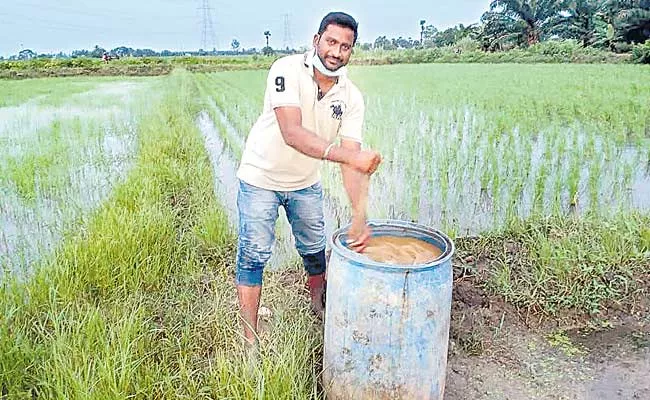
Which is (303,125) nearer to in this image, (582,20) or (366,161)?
(366,161)

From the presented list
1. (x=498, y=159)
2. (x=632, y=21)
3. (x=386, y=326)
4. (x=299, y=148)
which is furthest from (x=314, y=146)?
(x=632, y=21)

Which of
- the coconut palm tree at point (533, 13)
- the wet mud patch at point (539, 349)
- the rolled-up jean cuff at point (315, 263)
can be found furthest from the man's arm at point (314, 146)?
the coconut palm tree at point (533, 13)

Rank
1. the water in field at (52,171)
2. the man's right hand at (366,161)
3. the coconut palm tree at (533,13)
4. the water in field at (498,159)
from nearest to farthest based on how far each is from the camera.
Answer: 1. the man's right hand at (366,161)
2. the water in field at (52,171)
3. the water in field at (498,159)
4. the coconut palm tree at (533,13)

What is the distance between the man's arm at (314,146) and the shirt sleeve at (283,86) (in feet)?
0.08

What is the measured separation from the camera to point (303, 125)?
203cm

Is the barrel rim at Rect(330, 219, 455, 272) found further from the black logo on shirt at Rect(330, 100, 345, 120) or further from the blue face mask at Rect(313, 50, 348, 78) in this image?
the blue face mask at Rect(313, 50, 348, 78)

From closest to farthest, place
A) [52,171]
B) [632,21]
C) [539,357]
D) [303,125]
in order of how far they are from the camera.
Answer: [303,125]
[539,357]
[52,171]
[632,21]

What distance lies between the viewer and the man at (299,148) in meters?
1.85

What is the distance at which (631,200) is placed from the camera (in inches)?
163

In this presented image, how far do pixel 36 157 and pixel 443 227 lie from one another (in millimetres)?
3925

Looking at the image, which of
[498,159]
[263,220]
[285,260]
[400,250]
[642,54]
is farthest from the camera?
[642,54]

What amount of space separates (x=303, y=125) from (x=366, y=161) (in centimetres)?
49

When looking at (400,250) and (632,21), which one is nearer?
(400,250)

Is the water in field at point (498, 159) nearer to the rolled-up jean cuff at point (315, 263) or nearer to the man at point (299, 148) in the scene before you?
the rolled-up jean cuff at point (315, 263)
